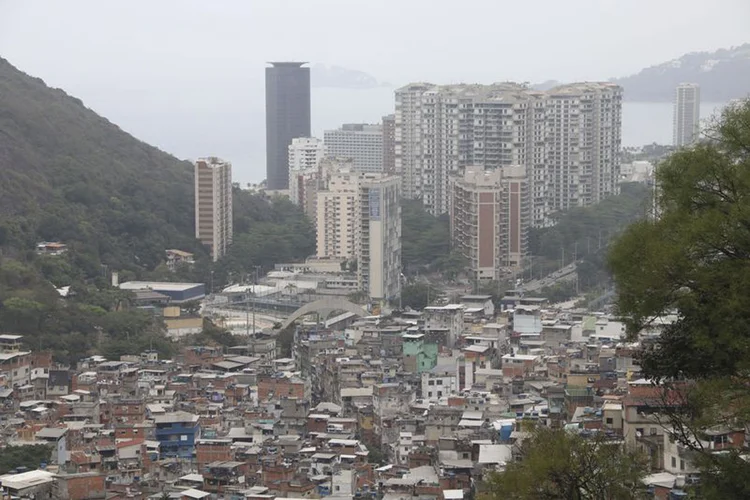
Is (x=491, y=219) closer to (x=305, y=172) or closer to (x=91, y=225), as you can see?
(x=91, y=225)

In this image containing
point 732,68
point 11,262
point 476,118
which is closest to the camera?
point 11,262

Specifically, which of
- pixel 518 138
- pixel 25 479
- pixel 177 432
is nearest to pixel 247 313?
pixel 518 138

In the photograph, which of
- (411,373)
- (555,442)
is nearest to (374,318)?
(411,373)

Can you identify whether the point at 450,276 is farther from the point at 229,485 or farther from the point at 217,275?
the point at 229,485

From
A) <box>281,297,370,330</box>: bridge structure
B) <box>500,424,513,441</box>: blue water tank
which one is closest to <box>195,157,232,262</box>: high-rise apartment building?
<box>281,297,370,330</box>: bridge structure

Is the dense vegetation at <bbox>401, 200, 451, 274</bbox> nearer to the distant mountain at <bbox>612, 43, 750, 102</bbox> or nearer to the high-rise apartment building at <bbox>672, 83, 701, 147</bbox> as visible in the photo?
the high-rise apartment building at <bbox>672, 83, 701, 147</bbox>

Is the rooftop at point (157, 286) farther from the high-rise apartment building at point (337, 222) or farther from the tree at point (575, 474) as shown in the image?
the tree at point (575, 474)

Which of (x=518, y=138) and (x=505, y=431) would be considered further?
(x=518, y=138)

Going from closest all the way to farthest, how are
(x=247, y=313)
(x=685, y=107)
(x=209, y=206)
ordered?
(x=247, y=313), (x=209, y=206), (x=685, y=107)
